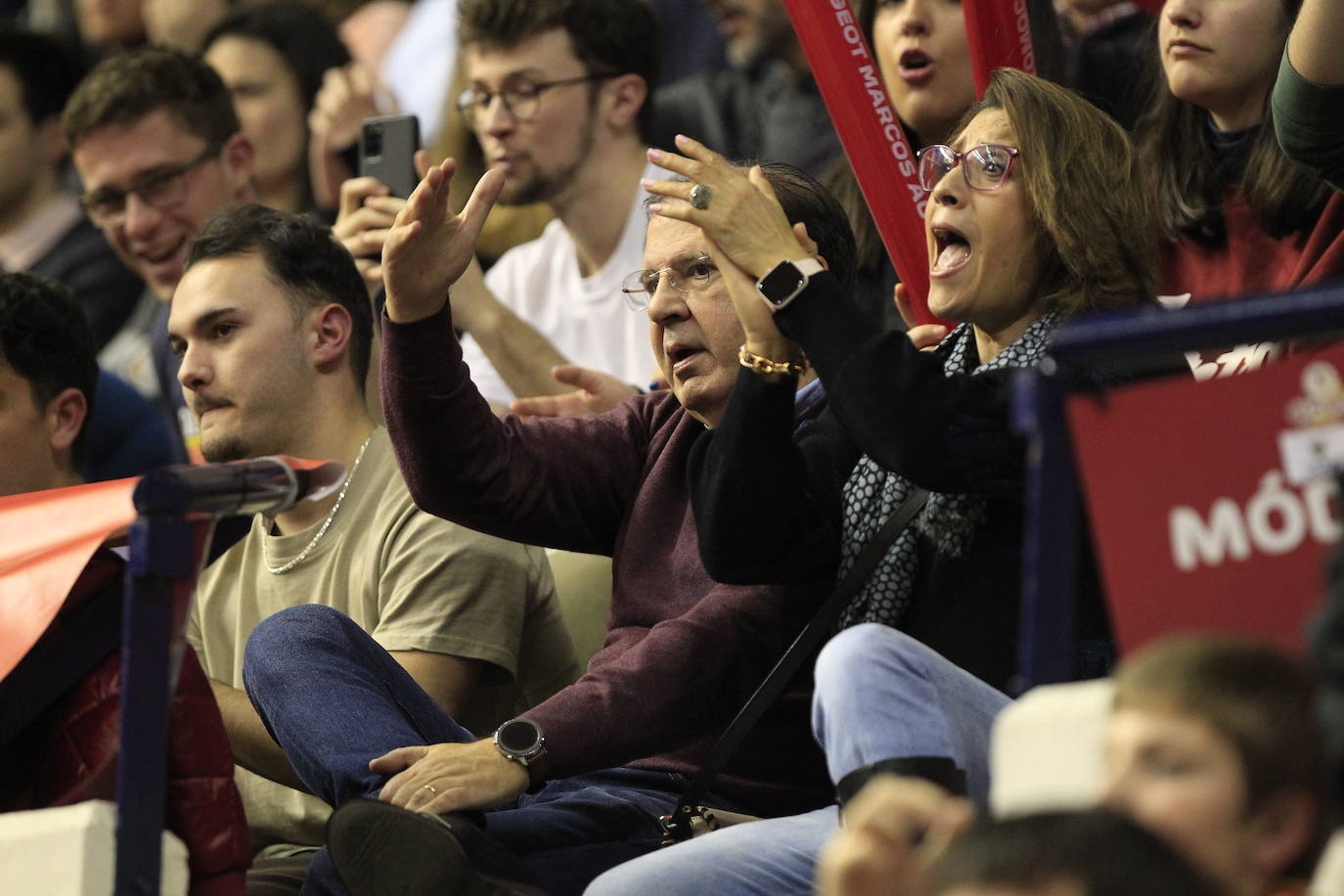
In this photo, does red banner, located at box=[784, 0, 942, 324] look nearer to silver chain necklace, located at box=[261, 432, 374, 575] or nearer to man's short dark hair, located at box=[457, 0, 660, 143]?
silver chain necklace, located at box=[261, 432, 374, 575]

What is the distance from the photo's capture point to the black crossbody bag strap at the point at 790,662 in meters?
2.74

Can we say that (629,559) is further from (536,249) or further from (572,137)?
(536,249)

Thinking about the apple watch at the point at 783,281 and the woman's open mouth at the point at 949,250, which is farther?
the woman's open mouth at the point at 949,250

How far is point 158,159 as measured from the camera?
5.00 meters

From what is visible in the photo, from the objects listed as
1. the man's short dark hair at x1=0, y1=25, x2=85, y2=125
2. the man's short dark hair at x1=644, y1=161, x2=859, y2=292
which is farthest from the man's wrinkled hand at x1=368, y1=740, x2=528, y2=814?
the man's short dark hair at x1=0, y1=25, x2=85, y2=125

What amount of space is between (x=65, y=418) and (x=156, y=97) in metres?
1.48

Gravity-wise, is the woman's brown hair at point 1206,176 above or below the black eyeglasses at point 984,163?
below

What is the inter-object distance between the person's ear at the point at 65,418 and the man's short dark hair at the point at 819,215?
1269 mm

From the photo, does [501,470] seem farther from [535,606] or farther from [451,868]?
[451,868]

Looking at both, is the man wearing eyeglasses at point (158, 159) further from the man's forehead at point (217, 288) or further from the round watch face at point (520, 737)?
the round watch face at point (520, 737)

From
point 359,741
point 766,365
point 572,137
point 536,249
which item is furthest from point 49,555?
point 536,249


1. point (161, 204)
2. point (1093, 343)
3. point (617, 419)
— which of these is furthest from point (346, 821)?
point (161, 204)

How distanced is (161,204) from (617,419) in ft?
7.06

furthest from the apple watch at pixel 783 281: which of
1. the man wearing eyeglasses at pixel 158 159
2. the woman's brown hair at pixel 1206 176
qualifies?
the man wearing eyeglasses at pixel 158 159
